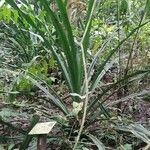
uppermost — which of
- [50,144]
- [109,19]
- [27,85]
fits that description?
[109,19]

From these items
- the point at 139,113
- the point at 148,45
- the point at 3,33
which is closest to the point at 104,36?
the point at 148,45

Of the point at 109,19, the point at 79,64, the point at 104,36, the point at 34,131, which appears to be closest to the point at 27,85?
the point at 79,64

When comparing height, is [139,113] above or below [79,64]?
below

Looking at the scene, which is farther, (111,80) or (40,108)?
(111,80)

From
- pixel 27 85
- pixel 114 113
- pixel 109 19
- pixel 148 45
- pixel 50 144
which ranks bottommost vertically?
pixel 50 144

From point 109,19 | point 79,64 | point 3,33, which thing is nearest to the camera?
point 79,64

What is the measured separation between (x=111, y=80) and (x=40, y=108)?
1077mm

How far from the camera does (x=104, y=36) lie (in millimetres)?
3273

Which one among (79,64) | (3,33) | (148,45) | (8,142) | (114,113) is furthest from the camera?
(3,33)

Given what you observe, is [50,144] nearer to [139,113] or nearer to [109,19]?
[139,113]

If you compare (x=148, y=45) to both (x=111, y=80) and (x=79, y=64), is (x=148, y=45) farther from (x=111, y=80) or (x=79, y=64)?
(x=79, y=64)

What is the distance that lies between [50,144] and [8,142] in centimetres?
19

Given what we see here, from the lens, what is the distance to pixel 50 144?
1786 millimetres

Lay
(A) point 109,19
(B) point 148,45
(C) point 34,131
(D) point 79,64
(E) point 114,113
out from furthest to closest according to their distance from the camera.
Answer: (A) point 109,19 → (B) point 148,45 → (E) point 114,113 → (D) point 79,64 → (C) point 34,131
